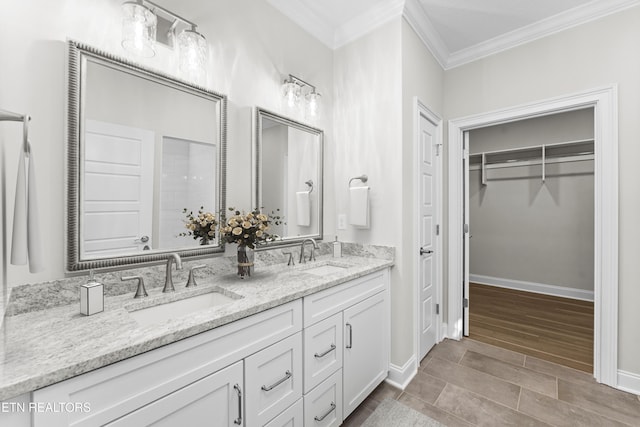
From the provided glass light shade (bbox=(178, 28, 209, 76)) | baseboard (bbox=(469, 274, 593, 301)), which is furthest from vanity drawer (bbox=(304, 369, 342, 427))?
baseboard (bbox=(469, 274, 593, 301))

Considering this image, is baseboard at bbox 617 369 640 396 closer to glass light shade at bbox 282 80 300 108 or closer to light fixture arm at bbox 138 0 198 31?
glass light shade at bbox 282 80 300 108

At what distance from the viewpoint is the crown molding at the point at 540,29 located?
82.8 inches

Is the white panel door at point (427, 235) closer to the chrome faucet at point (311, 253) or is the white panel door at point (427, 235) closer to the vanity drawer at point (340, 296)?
the vanity drawer at point (340, 296)

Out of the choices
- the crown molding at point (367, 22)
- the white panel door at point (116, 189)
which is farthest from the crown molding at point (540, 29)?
the white panel door at point (116, 189)

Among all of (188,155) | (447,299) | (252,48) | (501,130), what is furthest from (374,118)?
(501,130)

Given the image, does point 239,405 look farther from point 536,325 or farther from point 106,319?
point 536,325

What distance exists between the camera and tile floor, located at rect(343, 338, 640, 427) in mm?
1783

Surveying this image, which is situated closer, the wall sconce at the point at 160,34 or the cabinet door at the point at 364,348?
the wall sconce at the point at 160,34

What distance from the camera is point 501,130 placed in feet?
14.4

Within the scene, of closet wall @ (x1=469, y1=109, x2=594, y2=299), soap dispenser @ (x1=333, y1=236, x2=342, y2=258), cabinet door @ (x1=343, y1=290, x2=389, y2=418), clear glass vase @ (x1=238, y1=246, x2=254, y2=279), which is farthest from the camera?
closet wall @ (x1=469, y1=109, x2=594, y2=299)

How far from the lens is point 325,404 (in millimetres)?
1561

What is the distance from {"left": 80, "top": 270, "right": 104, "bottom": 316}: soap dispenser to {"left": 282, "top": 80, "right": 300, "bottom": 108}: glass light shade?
1.62m

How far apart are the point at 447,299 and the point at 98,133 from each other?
3014 mm

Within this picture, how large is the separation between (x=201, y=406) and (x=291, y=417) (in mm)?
528
